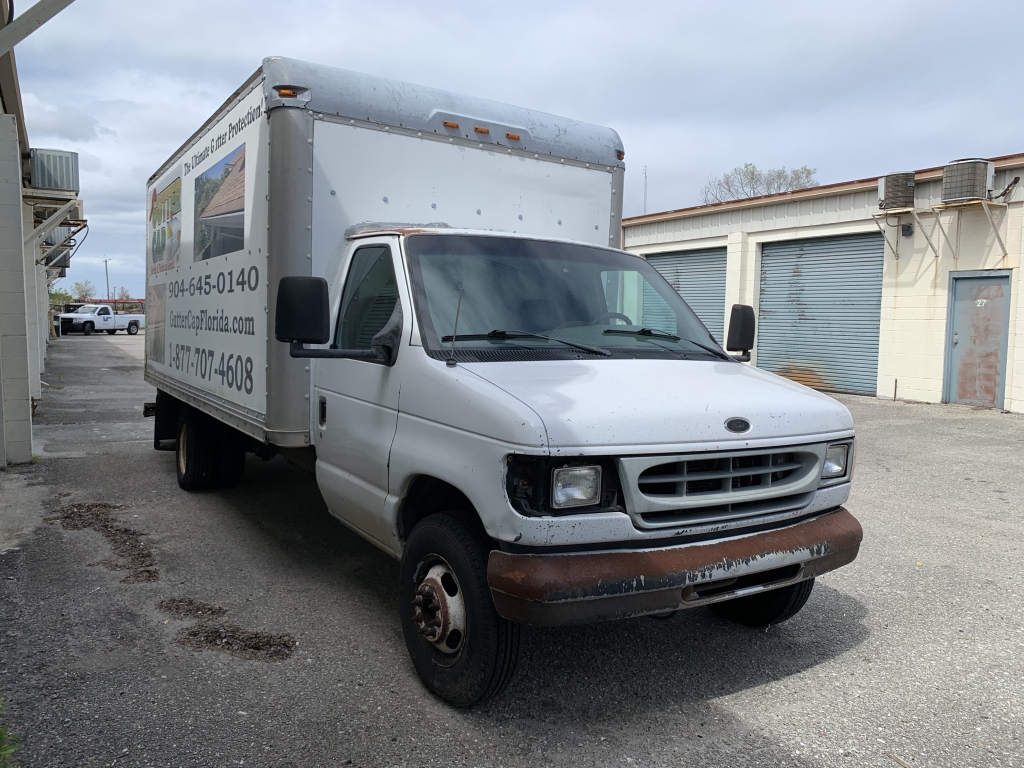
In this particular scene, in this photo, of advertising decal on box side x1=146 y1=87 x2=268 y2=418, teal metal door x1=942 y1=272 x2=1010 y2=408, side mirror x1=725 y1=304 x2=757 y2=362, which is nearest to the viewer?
side mirror x1=725 y1=304 x2=757 y2=362

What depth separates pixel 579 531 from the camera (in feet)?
10.5

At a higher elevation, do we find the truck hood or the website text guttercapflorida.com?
the website text guttercapflorida.com

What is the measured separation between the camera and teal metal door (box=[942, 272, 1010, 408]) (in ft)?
47.4

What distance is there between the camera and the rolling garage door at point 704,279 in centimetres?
2036

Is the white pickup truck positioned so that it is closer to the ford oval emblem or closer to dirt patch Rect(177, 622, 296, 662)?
dirt patch Rect(177, 622, 296, 662)

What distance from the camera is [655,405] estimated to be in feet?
11.1

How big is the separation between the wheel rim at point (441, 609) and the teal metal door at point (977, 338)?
547 inches

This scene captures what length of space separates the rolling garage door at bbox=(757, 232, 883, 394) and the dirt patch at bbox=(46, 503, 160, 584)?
1460 cm

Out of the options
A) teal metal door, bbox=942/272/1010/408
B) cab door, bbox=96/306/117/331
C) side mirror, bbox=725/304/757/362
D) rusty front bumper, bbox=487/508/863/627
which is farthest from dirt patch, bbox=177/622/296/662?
cab door, bbox=96/306/117/331

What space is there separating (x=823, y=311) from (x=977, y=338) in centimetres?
350

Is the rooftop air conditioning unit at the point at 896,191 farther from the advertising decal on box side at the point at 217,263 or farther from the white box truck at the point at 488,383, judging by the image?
the advertising decal on box side at the point at 217,263

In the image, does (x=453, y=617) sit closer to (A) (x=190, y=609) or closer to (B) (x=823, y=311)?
(A) (x=190, y=609)

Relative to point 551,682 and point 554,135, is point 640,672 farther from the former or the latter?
→ point 554,135

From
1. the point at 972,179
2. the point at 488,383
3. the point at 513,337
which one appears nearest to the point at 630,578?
the point at 488,383
